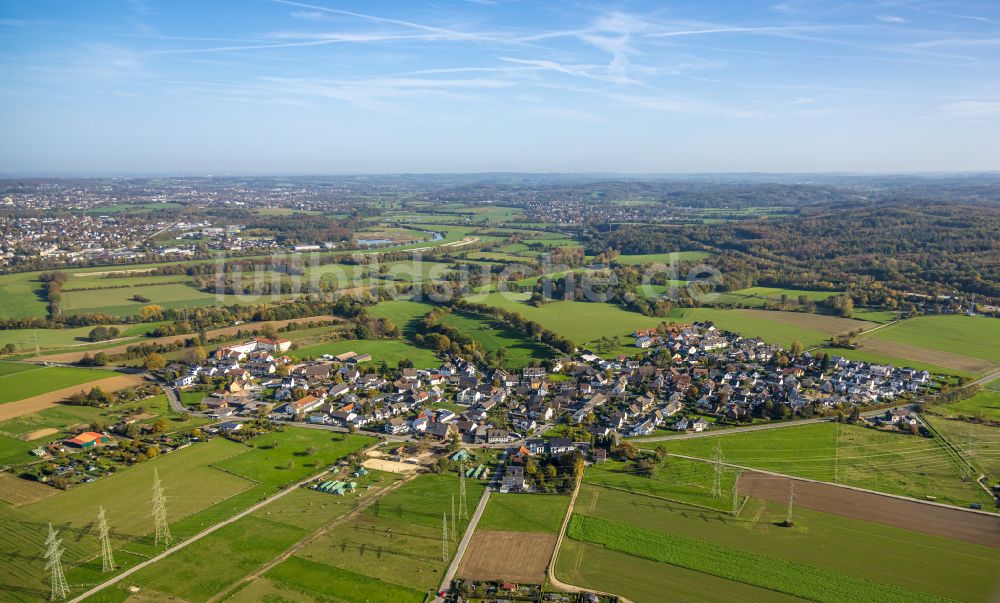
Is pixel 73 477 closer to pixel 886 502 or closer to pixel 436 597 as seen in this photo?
pixel 436 597

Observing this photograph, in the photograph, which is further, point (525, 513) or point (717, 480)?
point (717, 480)

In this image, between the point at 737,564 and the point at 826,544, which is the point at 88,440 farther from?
the point at 826,544

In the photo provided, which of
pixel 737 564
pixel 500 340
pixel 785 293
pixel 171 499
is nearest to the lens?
pixel 737 564

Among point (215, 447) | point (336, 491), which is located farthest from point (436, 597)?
point (215, 447)

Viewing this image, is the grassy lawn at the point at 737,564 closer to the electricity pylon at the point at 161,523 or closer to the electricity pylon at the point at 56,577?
the electricity pylon at the point at 161,523

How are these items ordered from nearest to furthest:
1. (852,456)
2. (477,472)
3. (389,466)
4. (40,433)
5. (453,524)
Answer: (453,524) → (477,472) → (389,466) → (852,456) → (40,433)

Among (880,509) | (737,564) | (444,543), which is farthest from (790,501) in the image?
(444,543)

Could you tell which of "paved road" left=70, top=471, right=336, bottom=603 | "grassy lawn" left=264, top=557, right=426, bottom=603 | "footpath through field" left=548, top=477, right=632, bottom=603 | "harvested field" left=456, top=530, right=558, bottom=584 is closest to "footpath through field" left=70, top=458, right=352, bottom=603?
"paved road" left=70, top=471, right=336, bottom=603
